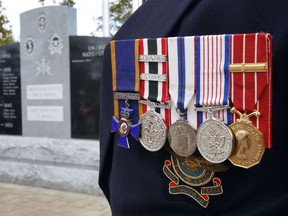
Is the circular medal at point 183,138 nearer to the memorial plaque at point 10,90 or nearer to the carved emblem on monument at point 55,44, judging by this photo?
the carved emblem on monument at point 55,44

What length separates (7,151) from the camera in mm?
5941

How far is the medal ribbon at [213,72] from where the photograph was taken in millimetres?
699

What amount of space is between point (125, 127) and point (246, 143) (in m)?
0.26

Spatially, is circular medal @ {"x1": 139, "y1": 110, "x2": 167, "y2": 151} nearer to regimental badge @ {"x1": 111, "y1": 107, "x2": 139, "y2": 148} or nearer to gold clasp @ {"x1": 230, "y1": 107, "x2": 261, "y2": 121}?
regimental badge @ {"x1": 111, "y1": 107, "x2": 139, "y2": 148}

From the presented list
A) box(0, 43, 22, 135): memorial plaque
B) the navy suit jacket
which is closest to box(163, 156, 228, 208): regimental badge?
the navy suit jacket

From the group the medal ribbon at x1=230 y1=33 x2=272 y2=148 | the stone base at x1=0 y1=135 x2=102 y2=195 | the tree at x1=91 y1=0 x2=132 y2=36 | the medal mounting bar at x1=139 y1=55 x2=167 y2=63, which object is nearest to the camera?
the medal ribbon at x1=230 y1=33 x2=272 y2=148

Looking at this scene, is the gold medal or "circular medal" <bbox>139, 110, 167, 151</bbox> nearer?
the gold medal

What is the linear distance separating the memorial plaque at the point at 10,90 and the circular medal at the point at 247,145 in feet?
18.0

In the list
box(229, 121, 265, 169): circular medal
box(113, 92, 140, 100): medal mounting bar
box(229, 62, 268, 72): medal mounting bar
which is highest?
box(229, 62, 268, 72): medal mounting bar

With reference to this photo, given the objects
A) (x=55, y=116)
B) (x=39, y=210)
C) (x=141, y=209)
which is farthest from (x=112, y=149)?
(x=55, y=116)

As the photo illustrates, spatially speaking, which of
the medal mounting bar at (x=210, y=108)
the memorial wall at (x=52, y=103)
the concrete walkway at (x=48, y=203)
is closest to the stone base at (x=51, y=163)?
the memorial wall at (x=52, y=103)

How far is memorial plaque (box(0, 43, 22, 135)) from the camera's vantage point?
5.86 m

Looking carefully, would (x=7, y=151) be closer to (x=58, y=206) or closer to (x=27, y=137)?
(x=27, y=137)

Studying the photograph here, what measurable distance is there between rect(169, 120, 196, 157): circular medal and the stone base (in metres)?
4.31
